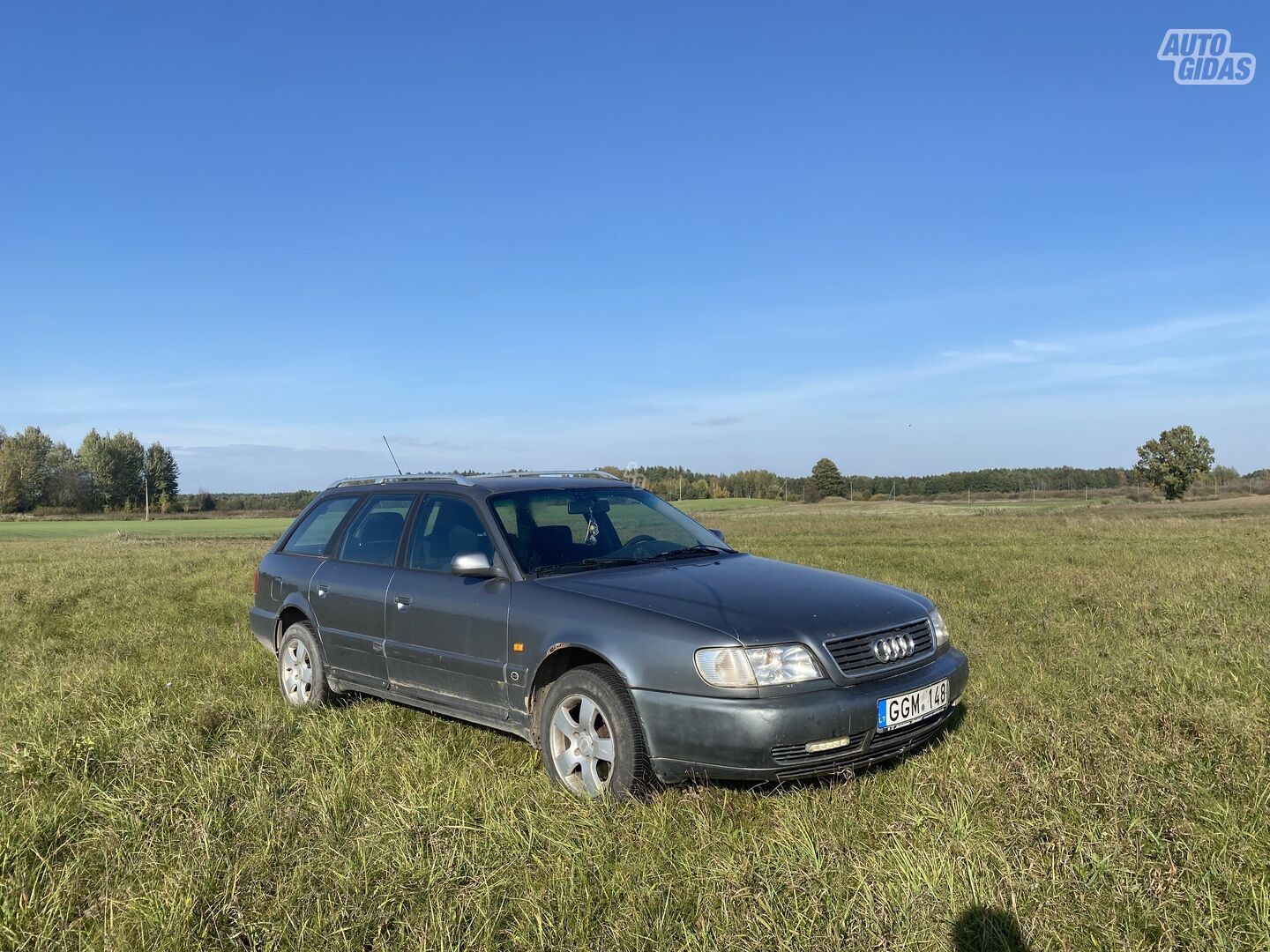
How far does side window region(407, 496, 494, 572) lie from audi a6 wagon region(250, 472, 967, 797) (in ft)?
0.04

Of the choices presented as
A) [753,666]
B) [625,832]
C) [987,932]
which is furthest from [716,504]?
[987,932]

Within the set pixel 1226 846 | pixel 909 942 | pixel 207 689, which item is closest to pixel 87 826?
pixel 207 689

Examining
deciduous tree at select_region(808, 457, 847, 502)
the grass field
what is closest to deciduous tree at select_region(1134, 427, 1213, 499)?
deciduous tree at select_region(808, 457, 847, 502)

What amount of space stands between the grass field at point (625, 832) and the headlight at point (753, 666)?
0.53 metres

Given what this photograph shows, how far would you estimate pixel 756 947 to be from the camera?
104 inches

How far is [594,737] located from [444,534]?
1835 mm

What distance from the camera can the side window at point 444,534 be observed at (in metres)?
5.14

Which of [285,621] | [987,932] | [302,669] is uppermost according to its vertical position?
[285,621]

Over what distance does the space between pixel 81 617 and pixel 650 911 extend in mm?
10108

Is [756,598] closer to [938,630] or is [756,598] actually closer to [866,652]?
[866,652]

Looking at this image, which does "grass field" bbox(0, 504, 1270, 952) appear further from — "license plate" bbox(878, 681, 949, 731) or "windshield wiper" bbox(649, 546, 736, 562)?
"windshield wiper" bbox(649, 546, 736, 562)

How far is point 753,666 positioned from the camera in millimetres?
3742

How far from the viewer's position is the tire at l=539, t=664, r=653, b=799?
3875 millimetres

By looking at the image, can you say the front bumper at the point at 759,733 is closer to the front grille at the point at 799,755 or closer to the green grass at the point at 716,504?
the front grille at the point at 799,755
